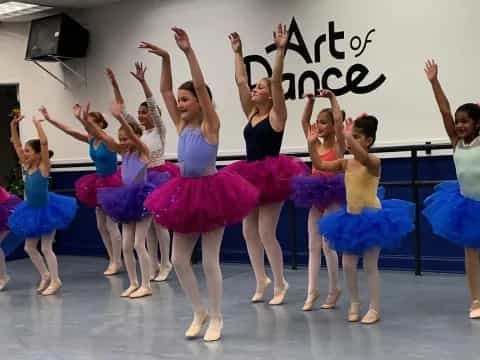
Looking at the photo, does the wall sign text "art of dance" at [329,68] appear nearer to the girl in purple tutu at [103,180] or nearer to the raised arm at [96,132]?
the girl in purple tutu at [103,180]

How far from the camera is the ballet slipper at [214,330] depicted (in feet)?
12.1

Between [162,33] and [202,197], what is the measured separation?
416cm

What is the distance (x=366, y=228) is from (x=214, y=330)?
1.01 metres

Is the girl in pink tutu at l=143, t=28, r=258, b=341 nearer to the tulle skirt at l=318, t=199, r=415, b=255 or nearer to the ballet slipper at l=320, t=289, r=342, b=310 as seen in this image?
the tulle skirt at l=318, t=199, r=415, b=255

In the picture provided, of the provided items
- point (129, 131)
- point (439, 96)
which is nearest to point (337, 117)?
point (439, 96)

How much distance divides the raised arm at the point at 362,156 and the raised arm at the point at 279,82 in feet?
2.26

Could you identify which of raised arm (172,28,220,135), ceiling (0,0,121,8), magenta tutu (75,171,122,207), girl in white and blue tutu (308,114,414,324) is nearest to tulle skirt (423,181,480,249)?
girl in white and blue tutu (308,114,414,324)

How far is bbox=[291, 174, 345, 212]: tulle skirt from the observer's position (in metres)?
4.36

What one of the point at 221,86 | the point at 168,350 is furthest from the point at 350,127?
the point at 221,86

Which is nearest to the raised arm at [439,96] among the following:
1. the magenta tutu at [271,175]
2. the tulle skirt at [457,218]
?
the tulle skirt at [457,218]

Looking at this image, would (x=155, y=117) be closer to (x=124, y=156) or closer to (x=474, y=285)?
(x=124, y=156)

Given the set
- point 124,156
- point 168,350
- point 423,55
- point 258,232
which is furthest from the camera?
point 423,55

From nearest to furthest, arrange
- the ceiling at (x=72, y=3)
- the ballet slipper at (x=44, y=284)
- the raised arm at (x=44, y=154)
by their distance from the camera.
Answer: the raised arm at (x=44, y=154) < the ballet slipper at (x=44, y=284) < the ceiling at (x=72, y=3)

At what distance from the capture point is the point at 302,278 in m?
5.74
